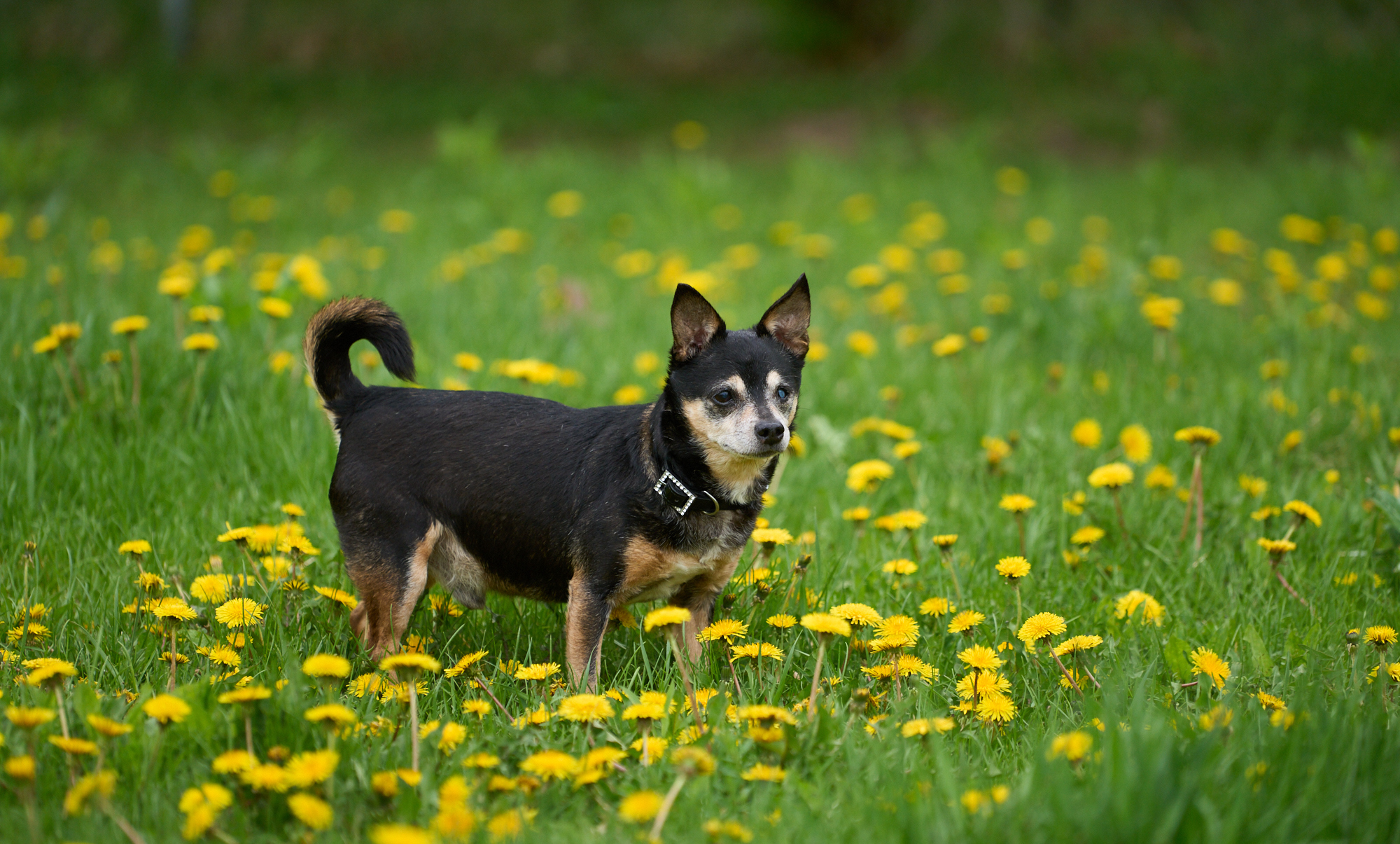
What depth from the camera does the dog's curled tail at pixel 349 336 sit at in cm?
329

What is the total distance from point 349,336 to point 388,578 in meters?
0.81

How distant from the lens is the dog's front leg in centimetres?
297

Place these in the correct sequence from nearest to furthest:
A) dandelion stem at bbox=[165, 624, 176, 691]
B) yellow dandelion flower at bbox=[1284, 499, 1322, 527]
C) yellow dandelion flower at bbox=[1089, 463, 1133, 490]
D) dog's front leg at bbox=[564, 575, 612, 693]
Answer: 1. dandelion stem at bbox=[165, 624, 176, 691]
2. dog's front leg at bbox=[564, 575, 612, 693]
3. yellow dandelion flower at bbox=[1284, 499, 1322, 527]
4. yellow dandelion flower at bbox=[1089, 463, 1133, 490]

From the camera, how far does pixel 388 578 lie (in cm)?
309

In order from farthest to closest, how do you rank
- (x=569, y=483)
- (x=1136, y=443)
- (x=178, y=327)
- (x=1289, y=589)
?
(x=178, y=327), (x=1136, y=443), (x=1289, y=589), (x=569, y=483)

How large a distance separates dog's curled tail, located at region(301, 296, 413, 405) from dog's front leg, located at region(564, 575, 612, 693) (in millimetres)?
926

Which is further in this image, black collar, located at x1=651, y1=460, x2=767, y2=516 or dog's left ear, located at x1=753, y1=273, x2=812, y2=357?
dog's left ear, located at x1=753, y1=273, x2=812, y2=357

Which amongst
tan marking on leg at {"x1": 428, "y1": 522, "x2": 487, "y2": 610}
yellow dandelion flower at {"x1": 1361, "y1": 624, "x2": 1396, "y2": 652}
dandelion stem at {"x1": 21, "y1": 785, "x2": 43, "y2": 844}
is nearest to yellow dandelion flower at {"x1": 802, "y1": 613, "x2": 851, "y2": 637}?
tan marking on leg at {"x1": 428, "y1": 522, "x2": 487, "y2": 610}

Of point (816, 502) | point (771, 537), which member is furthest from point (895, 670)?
point (816, 502)

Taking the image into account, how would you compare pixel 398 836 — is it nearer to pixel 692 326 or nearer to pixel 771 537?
pixel 771 537

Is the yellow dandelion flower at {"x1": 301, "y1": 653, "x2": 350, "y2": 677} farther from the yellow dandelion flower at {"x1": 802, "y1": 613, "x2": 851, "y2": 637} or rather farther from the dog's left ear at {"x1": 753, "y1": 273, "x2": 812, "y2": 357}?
the dog's left ear at {"x1": 753, "y1": 273, "x2": 812, "y2": 357}

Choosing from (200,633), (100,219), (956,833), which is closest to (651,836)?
(956,833)

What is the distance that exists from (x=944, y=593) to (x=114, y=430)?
11.1ft

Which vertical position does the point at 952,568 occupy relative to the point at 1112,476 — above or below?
below
